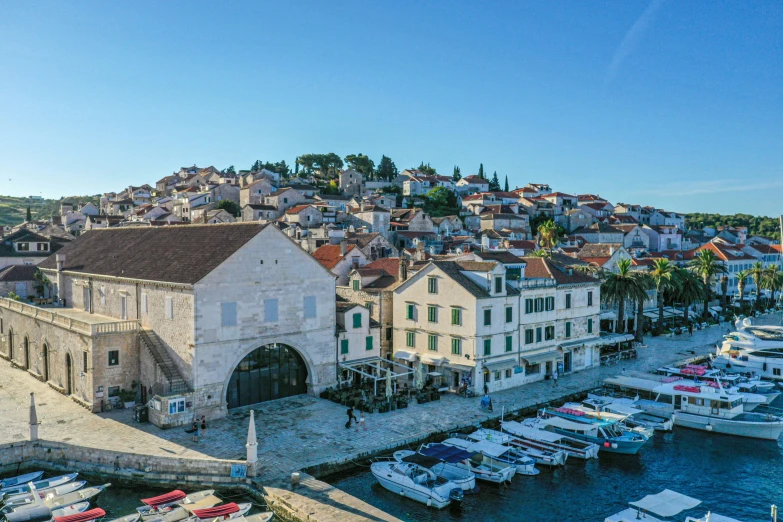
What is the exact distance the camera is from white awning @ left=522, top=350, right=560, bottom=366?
43031 mm

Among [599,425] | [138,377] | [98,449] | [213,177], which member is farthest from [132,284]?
[213,177]

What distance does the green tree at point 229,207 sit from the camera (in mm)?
117369

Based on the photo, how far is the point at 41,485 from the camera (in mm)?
25641

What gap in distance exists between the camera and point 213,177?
149 metres

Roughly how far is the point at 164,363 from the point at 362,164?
138060 mm

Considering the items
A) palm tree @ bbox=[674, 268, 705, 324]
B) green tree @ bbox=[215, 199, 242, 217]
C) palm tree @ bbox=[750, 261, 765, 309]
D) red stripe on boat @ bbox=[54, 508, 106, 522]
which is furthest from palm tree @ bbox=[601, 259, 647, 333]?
green tree @ bbox=[215, 199, 242, 217]

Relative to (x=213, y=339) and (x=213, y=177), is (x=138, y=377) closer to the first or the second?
(x=213, y=339)

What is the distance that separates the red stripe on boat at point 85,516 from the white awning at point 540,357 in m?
29.0

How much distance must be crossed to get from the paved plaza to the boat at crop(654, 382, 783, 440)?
22.5 feet

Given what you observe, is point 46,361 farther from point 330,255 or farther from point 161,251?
point 330,255

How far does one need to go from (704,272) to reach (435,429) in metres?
55.1

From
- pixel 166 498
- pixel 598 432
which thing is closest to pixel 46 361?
pixel 166 498

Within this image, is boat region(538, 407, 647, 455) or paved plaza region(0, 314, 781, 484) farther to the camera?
boat region(538, 407, 647, 455)

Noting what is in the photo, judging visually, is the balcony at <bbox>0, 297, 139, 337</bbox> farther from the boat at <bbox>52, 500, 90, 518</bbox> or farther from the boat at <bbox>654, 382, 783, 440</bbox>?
the boat at <bbox>654, 382, 783, 440</bbox>
